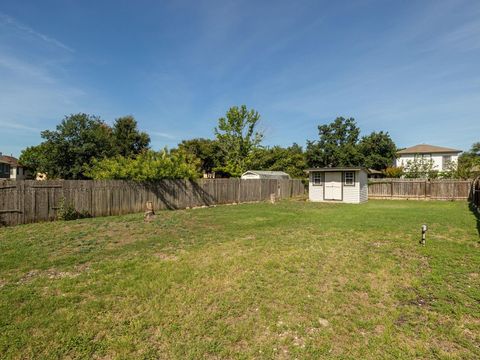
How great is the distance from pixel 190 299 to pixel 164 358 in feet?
3.97

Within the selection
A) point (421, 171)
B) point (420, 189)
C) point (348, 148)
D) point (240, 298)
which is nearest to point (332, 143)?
point (348, 148)

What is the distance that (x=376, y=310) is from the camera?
3.73 meters

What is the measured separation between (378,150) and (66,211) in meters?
38.1

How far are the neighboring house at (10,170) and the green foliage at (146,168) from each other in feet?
117

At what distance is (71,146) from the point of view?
3027 centimetres

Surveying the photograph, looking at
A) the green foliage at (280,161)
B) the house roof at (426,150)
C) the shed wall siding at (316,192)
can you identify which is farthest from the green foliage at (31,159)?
the house roof at (426,150)

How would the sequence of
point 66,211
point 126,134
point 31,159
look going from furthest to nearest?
point 31,159, point 126,134, point 66,211

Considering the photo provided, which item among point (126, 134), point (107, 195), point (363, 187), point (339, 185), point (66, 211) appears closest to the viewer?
point (66, 211)

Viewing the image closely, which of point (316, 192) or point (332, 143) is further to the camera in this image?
point (332, 143)

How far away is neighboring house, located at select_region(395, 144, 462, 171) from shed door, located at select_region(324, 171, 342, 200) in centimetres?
2443

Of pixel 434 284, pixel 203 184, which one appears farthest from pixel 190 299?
pixel 203 184

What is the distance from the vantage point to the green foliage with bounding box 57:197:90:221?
11102 millimetres

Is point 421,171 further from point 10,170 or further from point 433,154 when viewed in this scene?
point 10,170

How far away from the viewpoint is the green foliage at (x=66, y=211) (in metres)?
11.1
